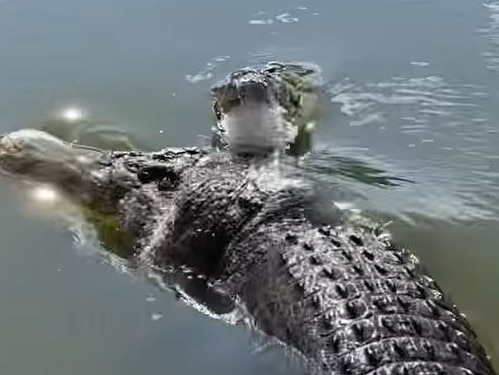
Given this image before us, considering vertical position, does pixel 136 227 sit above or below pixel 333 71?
below

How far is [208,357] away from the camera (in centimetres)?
290

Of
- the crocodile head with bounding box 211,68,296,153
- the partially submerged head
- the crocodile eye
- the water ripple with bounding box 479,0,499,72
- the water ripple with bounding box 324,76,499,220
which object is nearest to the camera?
the water ripple with bounding box 324,76,499,220

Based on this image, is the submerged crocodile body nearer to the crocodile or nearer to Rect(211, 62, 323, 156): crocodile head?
the crocodile

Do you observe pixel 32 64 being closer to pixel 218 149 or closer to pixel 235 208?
pixel 218 149

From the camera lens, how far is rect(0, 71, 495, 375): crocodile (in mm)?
2305

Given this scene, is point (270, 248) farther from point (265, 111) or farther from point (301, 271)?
point (265, 111)

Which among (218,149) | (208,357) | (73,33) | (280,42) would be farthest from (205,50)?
(208,357)

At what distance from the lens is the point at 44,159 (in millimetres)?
3938

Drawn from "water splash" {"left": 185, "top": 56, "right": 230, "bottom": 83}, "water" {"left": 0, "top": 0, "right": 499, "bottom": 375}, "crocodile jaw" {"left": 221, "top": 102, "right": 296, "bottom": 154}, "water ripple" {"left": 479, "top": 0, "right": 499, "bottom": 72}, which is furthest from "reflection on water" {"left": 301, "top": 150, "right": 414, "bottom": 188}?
"water ripple" {"left": 479, "top": 0, "right": 499, "bottom": 72}

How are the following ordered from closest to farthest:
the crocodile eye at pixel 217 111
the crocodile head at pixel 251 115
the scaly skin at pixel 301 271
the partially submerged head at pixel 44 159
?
1. the scaly skin at pixel 301 271
2. the crocodile head at pixel 251 115
3. the partially submerged head at pixel 44 159
4. the crocodile eye at pixel 217 111

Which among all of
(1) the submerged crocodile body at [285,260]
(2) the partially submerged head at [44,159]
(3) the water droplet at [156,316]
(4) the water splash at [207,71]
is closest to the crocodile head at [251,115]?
(1) the submerged crocodile body at [285,260]

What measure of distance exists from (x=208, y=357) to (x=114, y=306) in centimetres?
44

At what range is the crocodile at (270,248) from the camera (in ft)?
7.56

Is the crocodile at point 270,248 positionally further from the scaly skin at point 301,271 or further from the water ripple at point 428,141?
the water ripple at point 428,141
